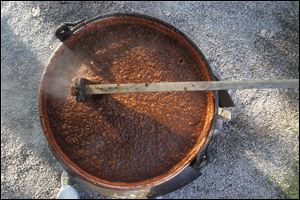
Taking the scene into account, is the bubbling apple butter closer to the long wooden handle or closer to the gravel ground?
the long wooden handle

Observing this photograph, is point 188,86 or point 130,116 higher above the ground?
point 188,86

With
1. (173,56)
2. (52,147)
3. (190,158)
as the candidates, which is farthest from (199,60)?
(52,147)

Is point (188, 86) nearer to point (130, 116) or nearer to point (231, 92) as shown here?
point (130, 116)

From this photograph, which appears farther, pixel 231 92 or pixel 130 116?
pixel 231 92

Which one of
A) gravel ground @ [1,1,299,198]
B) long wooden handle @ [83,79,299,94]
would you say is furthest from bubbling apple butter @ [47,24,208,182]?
gravel ground @ [1,1,299,198]

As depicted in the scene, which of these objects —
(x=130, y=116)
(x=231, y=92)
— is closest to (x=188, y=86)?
(x=130, y=116)

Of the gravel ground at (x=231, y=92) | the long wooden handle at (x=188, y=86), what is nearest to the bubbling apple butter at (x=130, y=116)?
the long wooden handle at (x=188, y=86)
